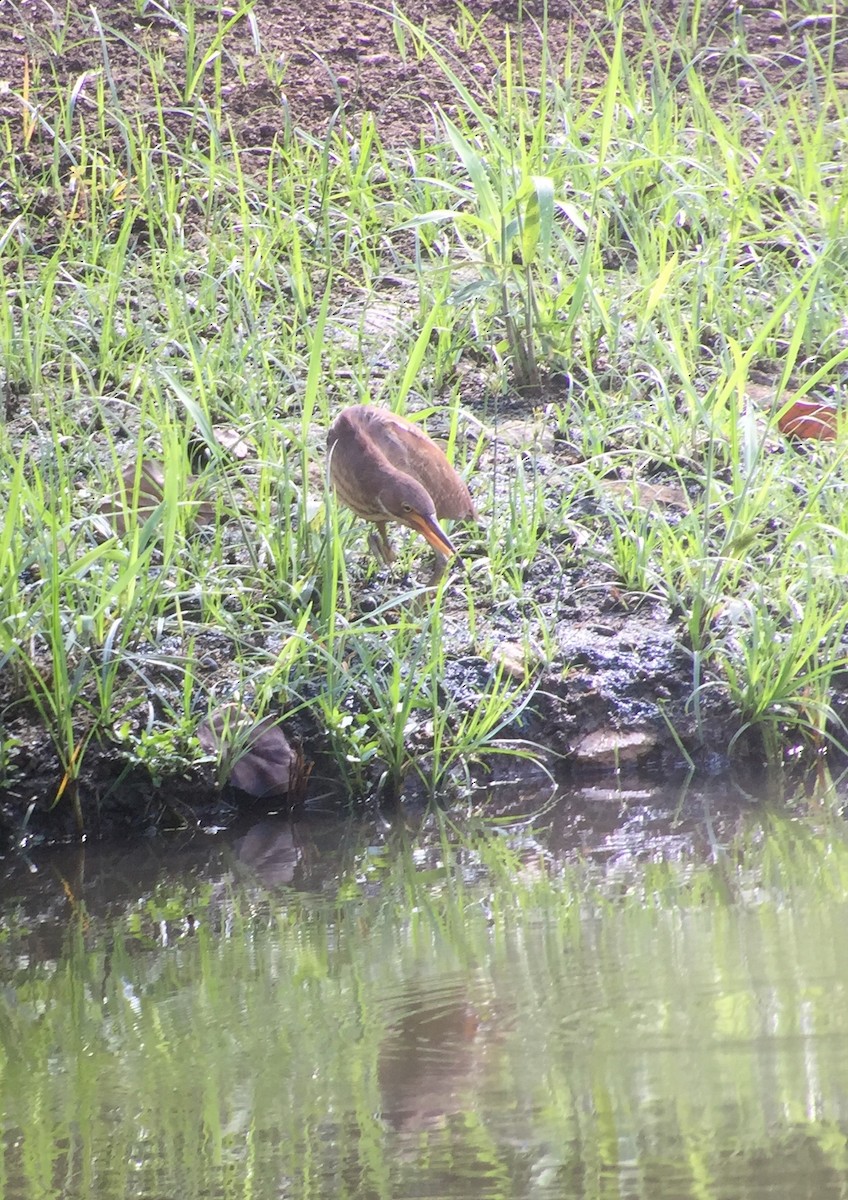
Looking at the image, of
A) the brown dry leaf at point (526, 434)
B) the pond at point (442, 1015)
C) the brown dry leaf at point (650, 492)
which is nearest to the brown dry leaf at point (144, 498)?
the brown dry leaf at point (526, 434)

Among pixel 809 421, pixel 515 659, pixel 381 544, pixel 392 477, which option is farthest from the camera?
pixel 809 421

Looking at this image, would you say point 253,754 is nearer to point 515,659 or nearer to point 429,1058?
point 515,659

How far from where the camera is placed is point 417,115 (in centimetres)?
574

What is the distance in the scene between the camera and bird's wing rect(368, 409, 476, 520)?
3.53 meters

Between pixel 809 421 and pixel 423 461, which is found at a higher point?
pixel 423 461

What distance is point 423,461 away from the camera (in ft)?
11.7

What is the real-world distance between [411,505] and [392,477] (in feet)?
0.30

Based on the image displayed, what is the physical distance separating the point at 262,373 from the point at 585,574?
1.30 meters

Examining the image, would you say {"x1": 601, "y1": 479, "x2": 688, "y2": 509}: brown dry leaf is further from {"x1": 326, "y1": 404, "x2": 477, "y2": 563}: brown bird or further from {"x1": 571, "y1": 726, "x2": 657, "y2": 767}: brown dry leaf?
{"x1": 571, "y1": 726, "x2": 657, "y2": 767}: brown dry leaf

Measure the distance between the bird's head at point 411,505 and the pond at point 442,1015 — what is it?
32.3 inches

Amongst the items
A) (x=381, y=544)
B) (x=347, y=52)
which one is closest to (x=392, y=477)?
(x=381, y=544)

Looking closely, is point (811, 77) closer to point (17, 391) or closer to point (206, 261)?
point (206, 261)

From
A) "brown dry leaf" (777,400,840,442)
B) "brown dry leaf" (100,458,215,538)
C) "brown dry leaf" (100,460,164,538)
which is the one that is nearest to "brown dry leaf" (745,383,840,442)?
"brown dry leaf" (777,400,840,442)

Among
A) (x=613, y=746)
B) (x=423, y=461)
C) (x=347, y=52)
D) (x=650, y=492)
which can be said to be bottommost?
(x=613, y=746)
